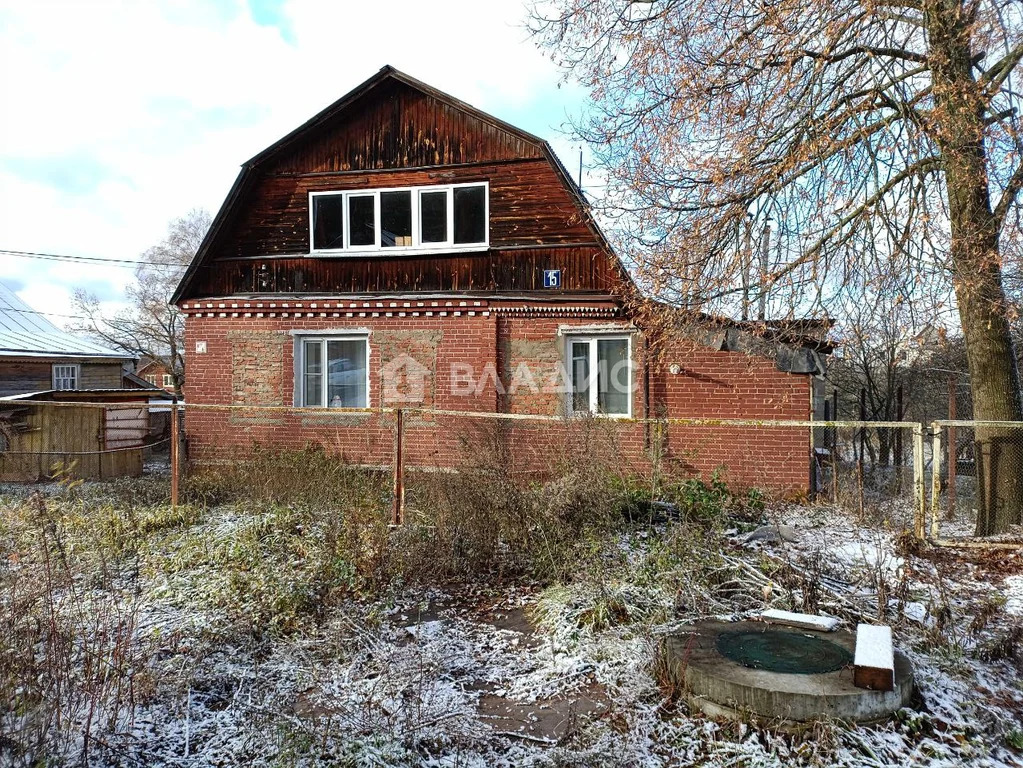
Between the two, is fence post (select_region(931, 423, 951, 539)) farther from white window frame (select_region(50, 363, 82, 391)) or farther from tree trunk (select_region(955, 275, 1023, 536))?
white window frame (select_region(50, 363, 82, 391))

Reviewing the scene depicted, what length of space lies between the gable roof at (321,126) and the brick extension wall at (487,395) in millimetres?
1300

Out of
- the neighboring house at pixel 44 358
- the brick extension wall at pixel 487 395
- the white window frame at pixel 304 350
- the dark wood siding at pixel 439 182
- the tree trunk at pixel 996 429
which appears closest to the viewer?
the tree trunk at pixel 996 429

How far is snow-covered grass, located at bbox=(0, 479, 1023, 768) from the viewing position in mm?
3697

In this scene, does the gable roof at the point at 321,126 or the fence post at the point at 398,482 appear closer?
the fence post at the point at 398,482

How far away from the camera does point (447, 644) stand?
5.11 meters

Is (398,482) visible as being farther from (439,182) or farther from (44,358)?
(44,358)

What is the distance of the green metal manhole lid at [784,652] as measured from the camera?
4219mm

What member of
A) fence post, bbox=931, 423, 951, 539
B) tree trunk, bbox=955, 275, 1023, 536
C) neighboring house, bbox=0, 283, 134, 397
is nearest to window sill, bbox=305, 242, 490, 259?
tree trunk, bbox=955, 275, 1023, 536

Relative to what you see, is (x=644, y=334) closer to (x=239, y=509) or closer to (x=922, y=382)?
(x=239, y=509)

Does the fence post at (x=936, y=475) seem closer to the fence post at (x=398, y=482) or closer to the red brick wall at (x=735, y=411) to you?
the red brick wall at (x=735, y=411)

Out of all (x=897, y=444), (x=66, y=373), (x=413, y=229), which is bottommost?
(x=897, y=444)

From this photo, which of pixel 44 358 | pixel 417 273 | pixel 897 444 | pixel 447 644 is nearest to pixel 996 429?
pixel 447 644

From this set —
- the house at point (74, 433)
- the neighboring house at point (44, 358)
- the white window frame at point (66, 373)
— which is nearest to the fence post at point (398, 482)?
the house at point (74, 433)

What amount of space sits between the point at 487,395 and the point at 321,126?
5.76m
